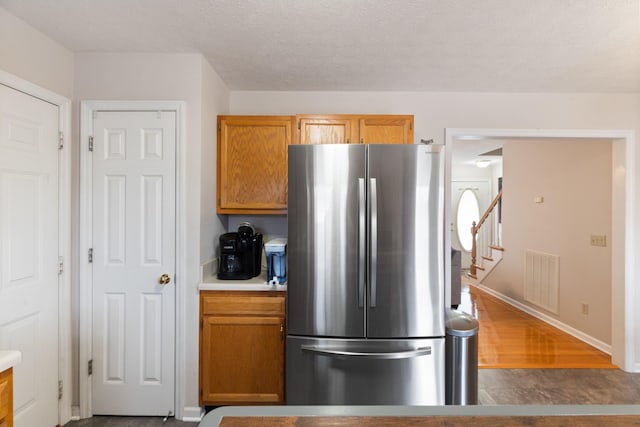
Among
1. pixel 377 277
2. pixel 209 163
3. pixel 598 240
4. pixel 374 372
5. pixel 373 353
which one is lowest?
pixel 374 372

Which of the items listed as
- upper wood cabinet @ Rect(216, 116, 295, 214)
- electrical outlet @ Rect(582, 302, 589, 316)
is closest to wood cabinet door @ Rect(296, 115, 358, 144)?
upper wood cabinet @ Rect(216, 116, 295, 214)

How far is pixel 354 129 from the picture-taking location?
2566mm

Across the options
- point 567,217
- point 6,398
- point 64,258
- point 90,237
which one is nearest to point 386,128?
point 90,237

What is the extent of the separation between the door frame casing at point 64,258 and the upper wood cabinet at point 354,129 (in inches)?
59.6

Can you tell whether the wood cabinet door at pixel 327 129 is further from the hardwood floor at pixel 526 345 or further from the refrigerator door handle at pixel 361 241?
the hardwood floor at pixel 526 345

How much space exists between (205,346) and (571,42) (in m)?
2.98

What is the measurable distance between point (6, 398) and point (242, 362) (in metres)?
1.27

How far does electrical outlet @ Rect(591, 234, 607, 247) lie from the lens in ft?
11.1

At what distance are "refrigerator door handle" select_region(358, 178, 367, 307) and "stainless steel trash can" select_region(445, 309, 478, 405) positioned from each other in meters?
0.60

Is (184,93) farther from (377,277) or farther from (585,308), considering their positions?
(585,308)

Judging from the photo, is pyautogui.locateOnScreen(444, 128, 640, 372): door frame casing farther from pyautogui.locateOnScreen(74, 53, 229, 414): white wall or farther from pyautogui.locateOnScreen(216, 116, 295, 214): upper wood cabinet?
pyautogui.locateOnScreen(74, 53, 229, 414): white wall

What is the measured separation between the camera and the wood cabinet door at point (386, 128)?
8.38 feet

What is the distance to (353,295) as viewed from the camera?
6.41 feet

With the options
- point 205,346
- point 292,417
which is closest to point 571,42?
point 292,417
